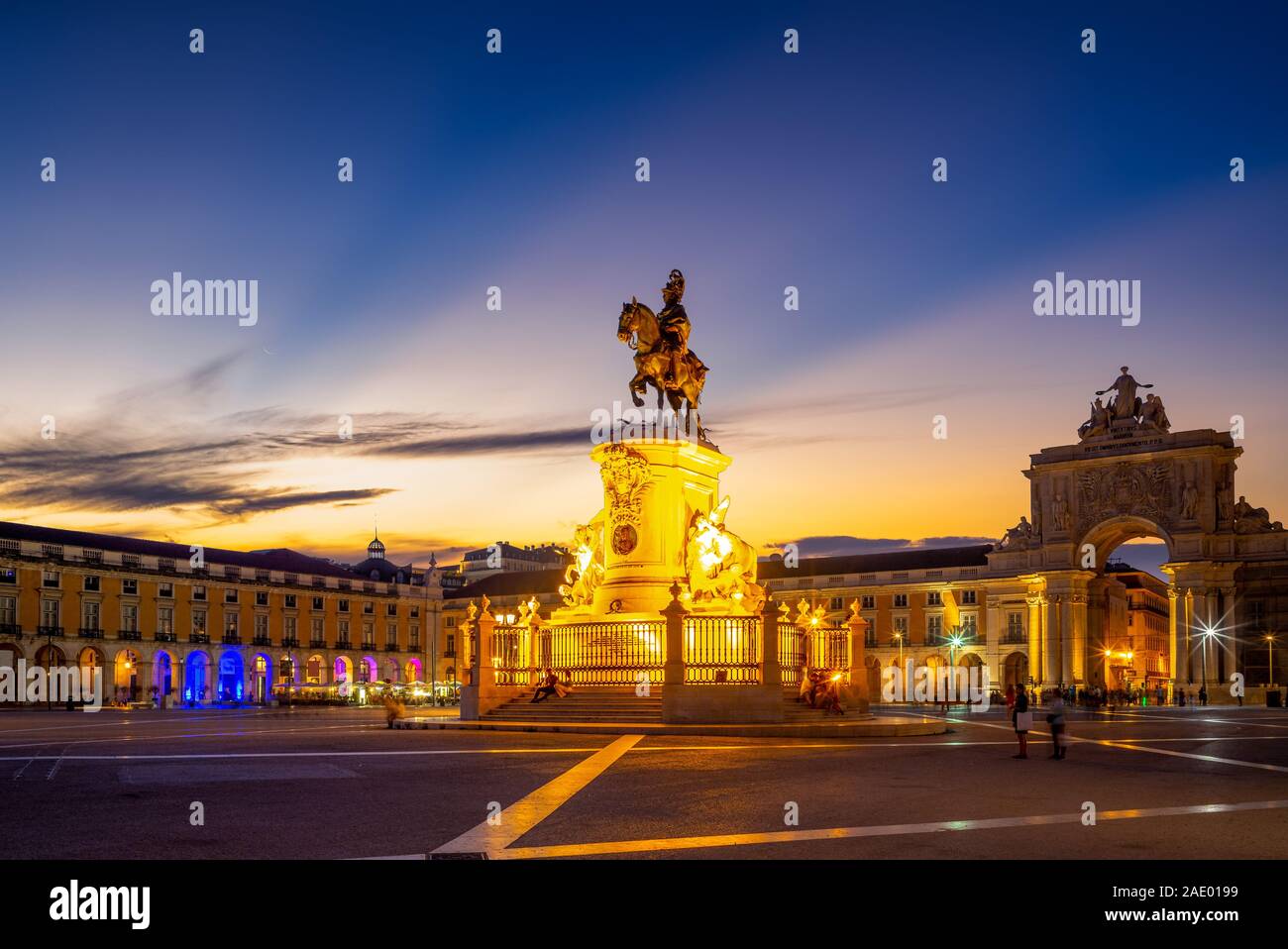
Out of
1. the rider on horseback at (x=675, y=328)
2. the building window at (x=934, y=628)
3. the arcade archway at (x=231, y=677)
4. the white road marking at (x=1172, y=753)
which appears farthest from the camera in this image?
the building window at (x=934, y=628)

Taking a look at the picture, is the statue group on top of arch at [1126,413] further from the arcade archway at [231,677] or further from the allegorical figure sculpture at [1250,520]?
the arcade archway at [231,677]

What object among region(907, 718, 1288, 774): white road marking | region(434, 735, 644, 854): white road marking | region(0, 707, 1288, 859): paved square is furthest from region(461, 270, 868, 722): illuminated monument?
region(434, 735, 644, 854): white road marking

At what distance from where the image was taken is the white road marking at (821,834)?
9414mm

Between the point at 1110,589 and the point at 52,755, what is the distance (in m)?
93.8

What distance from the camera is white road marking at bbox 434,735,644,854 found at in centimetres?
977

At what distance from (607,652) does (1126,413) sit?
213ft

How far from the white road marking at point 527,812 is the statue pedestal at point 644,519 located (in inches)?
393

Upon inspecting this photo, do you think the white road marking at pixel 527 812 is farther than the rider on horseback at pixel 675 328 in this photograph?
No

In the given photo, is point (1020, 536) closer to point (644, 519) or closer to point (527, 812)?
point (644, 519)

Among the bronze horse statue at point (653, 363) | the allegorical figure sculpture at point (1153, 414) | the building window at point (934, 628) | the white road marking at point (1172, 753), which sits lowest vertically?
the building window at point (934, 628)

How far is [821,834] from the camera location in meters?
10.4

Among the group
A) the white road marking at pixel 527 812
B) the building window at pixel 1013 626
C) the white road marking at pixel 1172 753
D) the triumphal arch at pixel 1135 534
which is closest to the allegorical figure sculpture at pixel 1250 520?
the triumphal arch at pixel 1135 534

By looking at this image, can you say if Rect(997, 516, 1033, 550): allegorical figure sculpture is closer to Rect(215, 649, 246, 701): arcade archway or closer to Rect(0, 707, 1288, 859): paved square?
Rect(215, 649, 246, 701): arcade archway
